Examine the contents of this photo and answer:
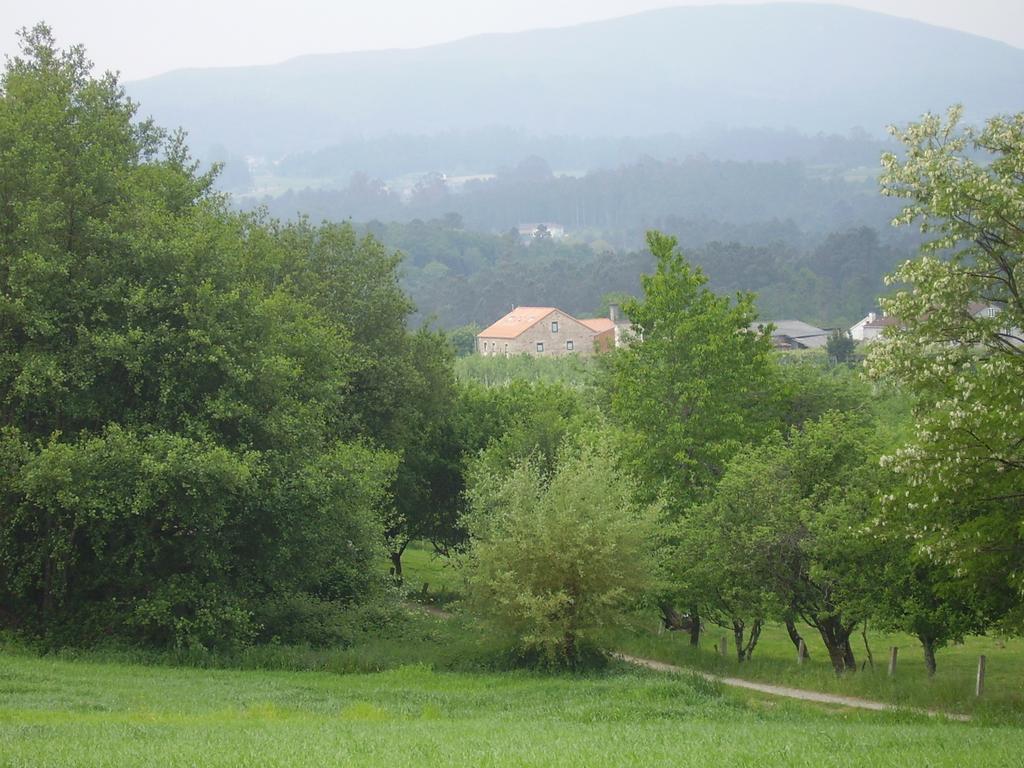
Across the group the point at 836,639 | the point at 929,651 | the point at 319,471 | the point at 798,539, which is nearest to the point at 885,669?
the point at 836,639

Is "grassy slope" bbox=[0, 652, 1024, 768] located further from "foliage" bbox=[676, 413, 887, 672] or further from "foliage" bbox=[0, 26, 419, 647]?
"foliage" bbox=[0, 26, 419, 647]

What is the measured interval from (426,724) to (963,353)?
40.4 feet

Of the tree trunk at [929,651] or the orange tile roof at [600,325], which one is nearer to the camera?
the tree trunk at [929,651]

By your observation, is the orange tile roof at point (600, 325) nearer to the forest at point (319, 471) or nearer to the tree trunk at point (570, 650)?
the forest at point (319, 471)

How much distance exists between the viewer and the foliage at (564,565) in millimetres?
25500

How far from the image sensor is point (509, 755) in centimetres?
1326

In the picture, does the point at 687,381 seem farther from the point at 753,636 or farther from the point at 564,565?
the point at 564,565

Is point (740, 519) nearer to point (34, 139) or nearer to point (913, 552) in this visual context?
point (913, 552)

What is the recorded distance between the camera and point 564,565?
83.8ft

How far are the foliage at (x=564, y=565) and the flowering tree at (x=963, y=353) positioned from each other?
7.02 m

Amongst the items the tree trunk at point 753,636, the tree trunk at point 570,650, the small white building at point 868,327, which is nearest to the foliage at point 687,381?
the tree trunk at point 753,636

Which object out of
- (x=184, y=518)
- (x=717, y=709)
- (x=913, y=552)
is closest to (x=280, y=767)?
(x=717, y=709)

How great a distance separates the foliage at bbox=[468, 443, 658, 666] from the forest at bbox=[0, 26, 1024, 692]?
0.25 feet

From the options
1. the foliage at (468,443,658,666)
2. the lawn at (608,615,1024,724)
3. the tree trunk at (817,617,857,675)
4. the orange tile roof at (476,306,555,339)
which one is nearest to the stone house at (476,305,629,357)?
the orange tile roof at (476,306,555,339)
